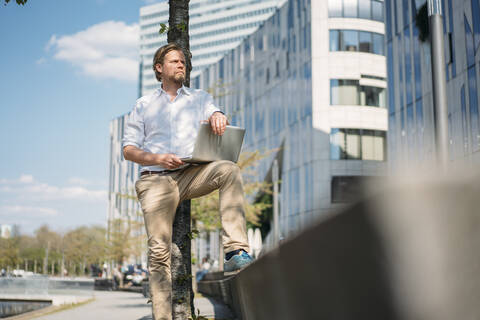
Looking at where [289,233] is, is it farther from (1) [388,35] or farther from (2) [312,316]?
(1) [388,35]

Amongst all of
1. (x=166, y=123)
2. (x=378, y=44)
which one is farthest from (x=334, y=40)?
(x=166, y=123)

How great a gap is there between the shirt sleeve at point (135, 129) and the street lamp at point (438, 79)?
5.22 metres

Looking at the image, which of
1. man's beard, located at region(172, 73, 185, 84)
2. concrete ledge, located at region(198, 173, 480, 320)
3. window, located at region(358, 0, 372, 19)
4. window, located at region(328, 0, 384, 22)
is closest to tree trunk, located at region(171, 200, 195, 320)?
man's beard, located at region(172, 73, 185, 84)

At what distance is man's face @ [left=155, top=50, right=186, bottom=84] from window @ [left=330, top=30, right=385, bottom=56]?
36249mm

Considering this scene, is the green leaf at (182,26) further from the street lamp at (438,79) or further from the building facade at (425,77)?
the building facade at (425,77)

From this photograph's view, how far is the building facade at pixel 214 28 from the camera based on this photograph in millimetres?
141250

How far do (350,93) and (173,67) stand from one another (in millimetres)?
35715

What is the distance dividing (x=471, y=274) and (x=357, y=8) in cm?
4071

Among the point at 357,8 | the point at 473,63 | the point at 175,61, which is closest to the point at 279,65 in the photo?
the point at 357,8

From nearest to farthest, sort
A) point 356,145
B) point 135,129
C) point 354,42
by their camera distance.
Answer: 1. point 135,129
2. point 356,145
3. point 354,42

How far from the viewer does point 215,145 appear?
12.5 ft

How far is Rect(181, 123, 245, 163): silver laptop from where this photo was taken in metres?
3.76

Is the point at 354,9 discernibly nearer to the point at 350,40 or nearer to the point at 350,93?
the point at 350,40

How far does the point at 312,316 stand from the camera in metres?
1.29
